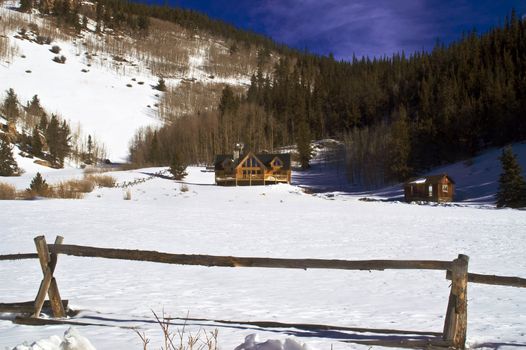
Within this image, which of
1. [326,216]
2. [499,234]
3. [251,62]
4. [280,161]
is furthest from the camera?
[251,62]

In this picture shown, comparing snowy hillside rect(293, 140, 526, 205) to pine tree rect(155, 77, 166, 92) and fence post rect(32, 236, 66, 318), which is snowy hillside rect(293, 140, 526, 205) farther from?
pine tree rect(155, 77, 166, 92)

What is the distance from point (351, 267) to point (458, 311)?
1463mm

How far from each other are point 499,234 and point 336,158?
71.0 metres

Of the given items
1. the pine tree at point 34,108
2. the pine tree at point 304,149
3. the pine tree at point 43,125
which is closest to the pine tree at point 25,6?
the pine tree at point 34,108

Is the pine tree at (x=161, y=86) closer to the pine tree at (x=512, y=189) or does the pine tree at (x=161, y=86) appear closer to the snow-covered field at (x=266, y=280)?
the pine tree at (x=512, y=189)

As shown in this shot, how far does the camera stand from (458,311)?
5.16 metres

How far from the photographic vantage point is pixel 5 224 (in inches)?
773

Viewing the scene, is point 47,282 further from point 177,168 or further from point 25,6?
point 25,6

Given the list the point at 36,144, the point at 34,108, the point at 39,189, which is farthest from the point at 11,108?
the point at 39,189

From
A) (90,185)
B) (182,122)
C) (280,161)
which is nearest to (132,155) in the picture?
(182,122)

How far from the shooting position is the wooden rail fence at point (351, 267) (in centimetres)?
518

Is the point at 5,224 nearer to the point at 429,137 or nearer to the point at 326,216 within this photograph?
the point at 326,216

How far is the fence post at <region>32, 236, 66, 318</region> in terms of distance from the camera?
20.4 ft

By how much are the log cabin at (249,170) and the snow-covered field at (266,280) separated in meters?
37.6
